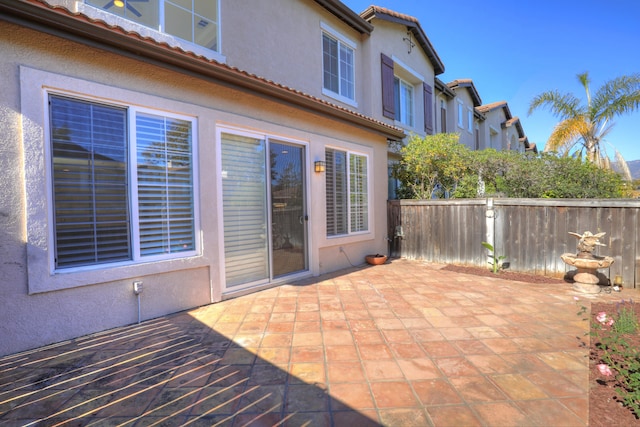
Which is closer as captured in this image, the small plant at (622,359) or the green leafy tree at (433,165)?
the small plant at (622,359)

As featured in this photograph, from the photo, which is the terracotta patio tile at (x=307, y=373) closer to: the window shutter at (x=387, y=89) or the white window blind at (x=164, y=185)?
the white window blind at (x=164, y=185)

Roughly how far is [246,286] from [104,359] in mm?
2252

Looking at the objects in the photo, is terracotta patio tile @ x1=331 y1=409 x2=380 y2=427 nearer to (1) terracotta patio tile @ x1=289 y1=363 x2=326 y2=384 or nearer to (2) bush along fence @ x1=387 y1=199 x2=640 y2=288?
(1) terracotta patio tile @ x1=289 y1=363 x2=326 y2=384

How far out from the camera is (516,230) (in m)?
6.39

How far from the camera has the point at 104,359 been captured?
117 inches

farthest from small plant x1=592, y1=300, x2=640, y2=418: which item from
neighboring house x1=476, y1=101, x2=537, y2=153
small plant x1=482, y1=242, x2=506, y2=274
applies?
neighboring house x1=476, y1=101, x2=537, y2=153

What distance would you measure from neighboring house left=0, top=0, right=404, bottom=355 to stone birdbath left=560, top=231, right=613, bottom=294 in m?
4.30

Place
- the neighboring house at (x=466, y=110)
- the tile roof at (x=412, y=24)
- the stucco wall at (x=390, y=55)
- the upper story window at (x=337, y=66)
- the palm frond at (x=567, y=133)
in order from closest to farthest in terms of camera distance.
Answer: the upper story window at (x=337, y=66)
the stucco wall at (x=390, y=55)
the tile roof at (x=412, y=24)
the palm frond at (x=567, y=133)
the neighboring house at (x=466, y=110)

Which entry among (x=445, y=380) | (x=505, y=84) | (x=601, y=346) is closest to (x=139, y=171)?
(x=445, y=380)

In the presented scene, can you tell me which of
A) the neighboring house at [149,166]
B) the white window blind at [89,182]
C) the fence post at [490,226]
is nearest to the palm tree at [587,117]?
the fence post at [490,226]

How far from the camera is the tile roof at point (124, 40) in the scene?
112 inches

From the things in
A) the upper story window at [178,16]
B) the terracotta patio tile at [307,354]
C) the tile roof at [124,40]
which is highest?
the upper story window at [178,16]

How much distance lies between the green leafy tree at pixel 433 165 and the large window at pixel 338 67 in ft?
8.41

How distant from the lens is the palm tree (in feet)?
36.0
